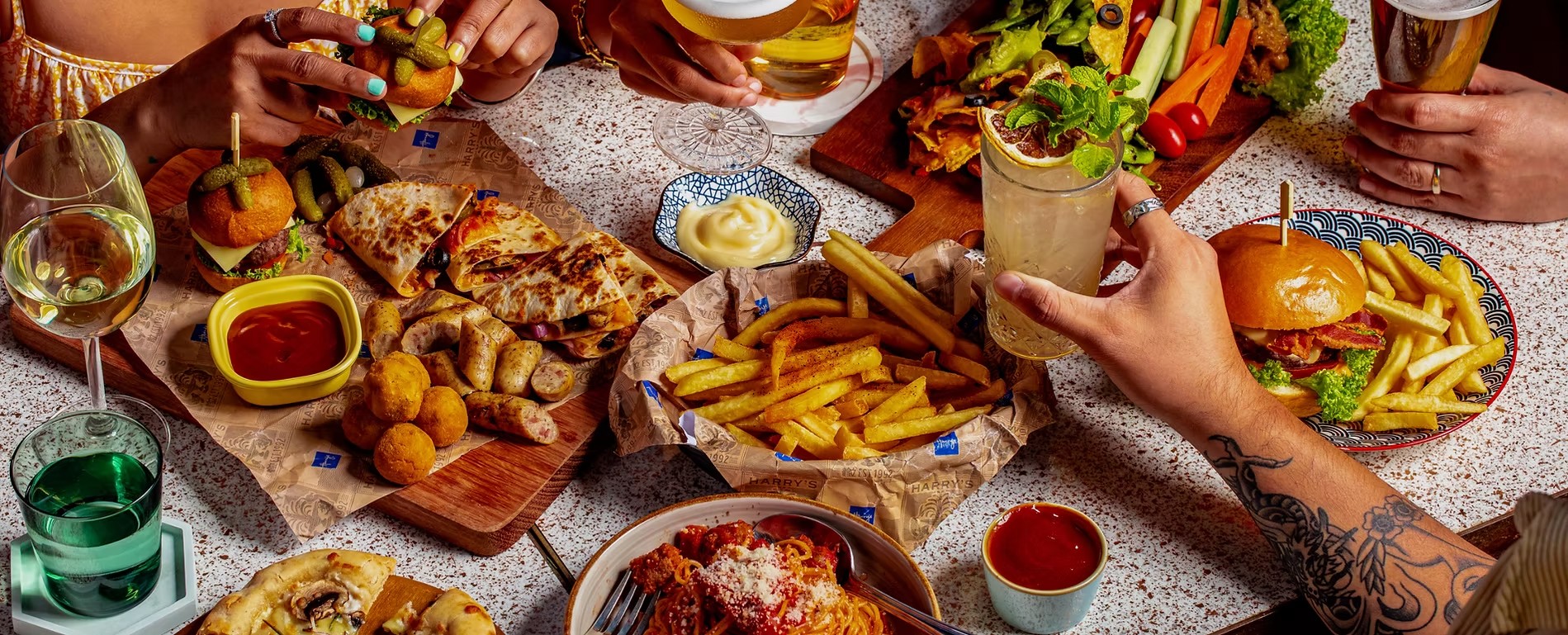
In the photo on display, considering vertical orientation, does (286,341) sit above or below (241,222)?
below

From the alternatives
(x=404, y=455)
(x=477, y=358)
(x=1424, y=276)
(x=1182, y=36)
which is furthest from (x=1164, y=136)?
(x=404, y=455)

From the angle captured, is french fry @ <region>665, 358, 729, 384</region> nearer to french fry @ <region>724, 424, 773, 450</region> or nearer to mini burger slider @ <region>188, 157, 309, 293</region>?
french fry @ <region>724, 424, 773, 450</region>

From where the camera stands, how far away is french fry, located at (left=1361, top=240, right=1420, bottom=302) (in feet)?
9.22

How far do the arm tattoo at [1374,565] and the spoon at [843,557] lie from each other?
2.19ft

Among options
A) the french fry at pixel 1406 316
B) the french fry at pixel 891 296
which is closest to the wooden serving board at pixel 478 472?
the french fry at pixel 891 296

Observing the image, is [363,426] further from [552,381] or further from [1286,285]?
[1286,285]

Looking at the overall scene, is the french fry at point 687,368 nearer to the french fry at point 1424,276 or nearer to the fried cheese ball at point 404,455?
the fried cheese ball at point 404,455

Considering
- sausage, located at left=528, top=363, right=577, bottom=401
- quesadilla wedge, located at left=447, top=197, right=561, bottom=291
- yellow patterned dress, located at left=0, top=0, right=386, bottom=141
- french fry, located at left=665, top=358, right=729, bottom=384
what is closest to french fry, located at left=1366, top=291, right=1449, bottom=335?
french fry, located at left=665, top=358, right=729, bottom=384

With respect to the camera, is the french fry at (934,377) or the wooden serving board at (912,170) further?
the wooden serving board at (912,170)

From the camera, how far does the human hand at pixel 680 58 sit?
309cm

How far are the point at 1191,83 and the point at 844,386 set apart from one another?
60.0 inches

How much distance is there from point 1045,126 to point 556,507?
1.22 meters

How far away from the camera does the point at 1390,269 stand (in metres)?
2.82

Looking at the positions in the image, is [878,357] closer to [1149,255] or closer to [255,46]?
[1149,255]
